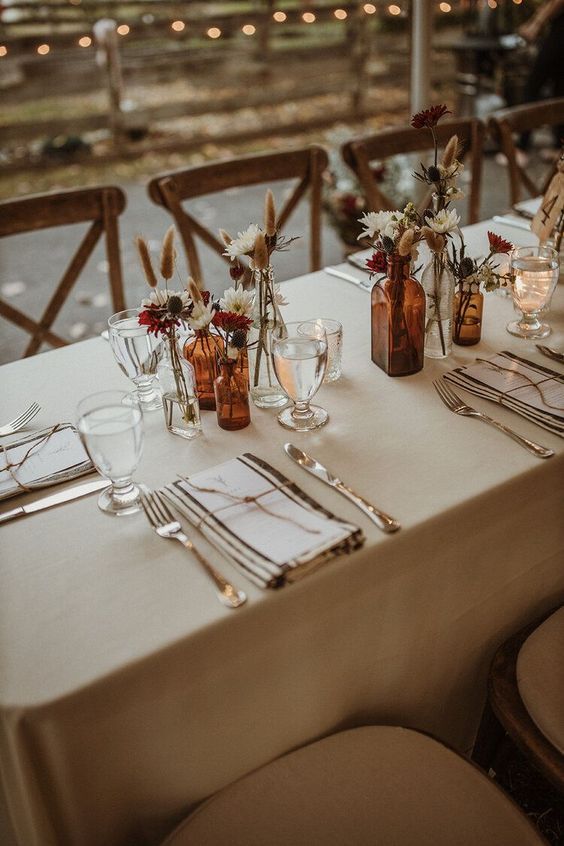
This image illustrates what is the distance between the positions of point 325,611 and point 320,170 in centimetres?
161

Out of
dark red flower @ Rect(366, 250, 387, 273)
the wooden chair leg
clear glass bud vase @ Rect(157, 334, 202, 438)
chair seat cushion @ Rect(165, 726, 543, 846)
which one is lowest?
the wooden chair leg

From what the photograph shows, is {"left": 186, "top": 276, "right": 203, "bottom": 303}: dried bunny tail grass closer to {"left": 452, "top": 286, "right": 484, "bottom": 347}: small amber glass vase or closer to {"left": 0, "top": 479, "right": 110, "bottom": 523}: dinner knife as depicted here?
{"left": 0, "top": 479, "right": 110, "bottom": 523}: dinner knife

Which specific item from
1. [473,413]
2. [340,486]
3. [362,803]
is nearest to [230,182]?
[473,413]

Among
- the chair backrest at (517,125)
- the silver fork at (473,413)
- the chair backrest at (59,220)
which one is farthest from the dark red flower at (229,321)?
the chair backrest at (517,125)

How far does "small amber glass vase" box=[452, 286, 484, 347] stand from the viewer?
1.39 metres

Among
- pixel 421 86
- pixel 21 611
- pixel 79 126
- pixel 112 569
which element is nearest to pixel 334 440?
pixel 112 569

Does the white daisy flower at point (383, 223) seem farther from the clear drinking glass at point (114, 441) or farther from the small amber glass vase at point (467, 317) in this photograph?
the clear drinking glass at point (114, 441)

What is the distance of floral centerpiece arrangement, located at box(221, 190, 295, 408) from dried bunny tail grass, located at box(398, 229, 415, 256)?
163 millimetres

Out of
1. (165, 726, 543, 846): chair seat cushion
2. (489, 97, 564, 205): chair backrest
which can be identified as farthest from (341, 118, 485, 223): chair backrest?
(165, 726, 543, 846): chair seat cushion

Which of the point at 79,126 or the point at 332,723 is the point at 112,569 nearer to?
the point at 332,723

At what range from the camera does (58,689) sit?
78 centimetres

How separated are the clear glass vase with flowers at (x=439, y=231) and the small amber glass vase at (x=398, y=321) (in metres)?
0.06

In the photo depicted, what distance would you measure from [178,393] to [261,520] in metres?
0.28

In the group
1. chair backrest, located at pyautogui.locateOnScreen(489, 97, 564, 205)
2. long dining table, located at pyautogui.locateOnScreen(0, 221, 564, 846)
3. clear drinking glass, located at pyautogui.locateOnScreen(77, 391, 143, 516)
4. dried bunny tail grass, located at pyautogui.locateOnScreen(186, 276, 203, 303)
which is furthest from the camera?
chair backrest, located at pyautogui.locateOnScreen(489, 97, 564, 205)
